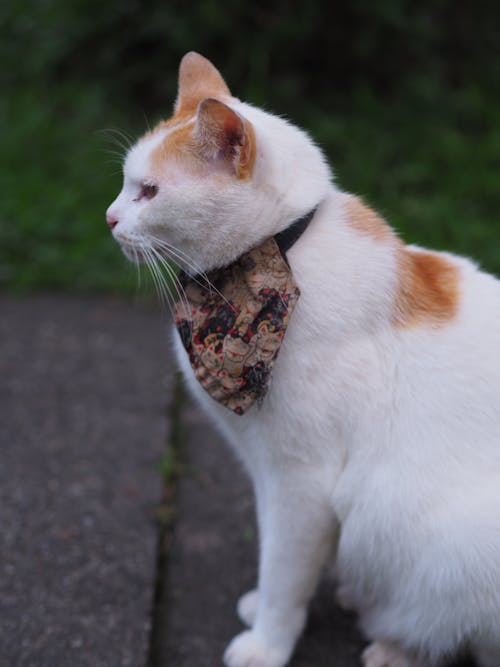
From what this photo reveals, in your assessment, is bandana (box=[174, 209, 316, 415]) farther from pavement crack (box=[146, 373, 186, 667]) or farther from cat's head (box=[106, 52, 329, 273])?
pavement crack (box=[146, 373, 186, 667])

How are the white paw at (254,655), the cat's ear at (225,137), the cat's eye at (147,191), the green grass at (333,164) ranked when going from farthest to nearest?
the green grass at (333,164) < the white paw at (254,655) < the cat's eye at (147,191) < the cat's ear at (225,137)

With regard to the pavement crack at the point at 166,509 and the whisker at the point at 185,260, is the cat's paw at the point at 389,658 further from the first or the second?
the whisker at the point at 185,260

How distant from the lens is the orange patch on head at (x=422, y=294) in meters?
1.73

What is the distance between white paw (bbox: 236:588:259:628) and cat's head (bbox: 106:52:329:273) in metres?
0.90

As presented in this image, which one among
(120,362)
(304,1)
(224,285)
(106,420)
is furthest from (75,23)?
(224,285)

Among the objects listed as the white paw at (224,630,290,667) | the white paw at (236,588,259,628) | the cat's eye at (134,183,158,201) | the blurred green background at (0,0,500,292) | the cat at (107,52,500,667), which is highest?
the blurred green background at (0,0,500,292)

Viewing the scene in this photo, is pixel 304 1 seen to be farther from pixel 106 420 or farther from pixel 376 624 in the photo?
pixel 376 624

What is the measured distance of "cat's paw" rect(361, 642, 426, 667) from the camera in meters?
1.91

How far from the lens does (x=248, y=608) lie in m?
2.05

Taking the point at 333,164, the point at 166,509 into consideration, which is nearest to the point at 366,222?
the point at 166,509

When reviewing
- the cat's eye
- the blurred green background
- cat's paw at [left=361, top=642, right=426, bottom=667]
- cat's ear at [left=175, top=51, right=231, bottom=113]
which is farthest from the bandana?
the blurred green background

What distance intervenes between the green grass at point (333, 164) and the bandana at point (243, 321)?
1963 millimetres

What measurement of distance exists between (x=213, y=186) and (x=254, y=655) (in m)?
1.11

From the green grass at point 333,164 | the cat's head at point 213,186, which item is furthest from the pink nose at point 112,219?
the green grass at point 333,164
